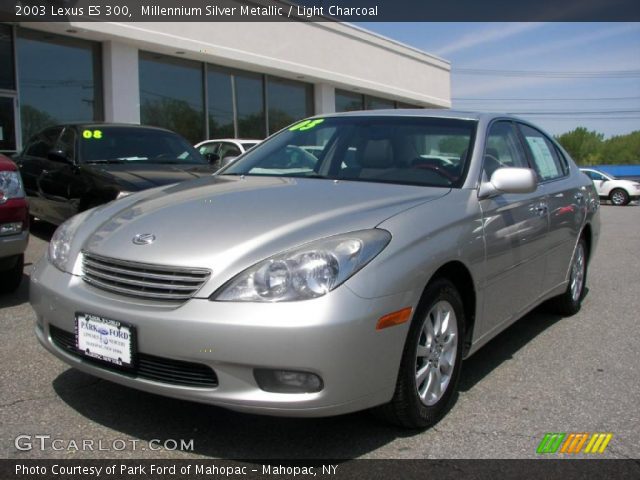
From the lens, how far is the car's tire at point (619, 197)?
2275cm

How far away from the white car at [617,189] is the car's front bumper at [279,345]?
22.4m

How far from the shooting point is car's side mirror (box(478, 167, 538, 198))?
3.46 m

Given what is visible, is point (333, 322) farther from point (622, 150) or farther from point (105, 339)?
point (622, 150)

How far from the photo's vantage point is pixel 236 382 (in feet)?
8.19

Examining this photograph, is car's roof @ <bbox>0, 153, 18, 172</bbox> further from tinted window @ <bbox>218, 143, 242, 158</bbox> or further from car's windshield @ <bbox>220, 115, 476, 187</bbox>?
tinted window @ <bbox>218, 143, 242, 158</bbox>

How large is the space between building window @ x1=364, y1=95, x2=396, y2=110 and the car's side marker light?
69.1 ft

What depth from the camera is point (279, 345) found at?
2.41m

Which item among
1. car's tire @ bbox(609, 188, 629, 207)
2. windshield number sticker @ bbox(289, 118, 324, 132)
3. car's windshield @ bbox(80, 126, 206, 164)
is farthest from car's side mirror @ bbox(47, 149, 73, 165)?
car's tire @ bbox(609, 188, 629, 207)

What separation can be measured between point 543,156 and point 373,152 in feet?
5.33

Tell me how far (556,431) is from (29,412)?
8.16ft

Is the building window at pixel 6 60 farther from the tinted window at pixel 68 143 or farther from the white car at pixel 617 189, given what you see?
the white car at pixel 617 189

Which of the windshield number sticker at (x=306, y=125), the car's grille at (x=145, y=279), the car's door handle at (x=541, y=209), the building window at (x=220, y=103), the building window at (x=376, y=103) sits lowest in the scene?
the car's grille at (x=145, y=279)

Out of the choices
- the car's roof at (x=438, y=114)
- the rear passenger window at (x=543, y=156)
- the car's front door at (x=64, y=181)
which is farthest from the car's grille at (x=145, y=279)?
the car's front door at (x=64, y=181)

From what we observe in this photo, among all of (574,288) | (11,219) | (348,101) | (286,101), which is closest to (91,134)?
(11,219)
